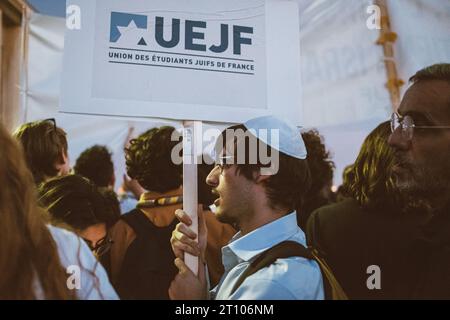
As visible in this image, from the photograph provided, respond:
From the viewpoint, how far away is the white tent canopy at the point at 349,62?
1.82 metres

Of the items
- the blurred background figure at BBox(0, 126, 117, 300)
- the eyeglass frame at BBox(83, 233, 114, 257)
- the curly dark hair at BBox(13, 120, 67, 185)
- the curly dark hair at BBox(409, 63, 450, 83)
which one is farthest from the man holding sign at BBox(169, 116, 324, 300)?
the curly dark hair at BBox(409, 63, 450, 83)

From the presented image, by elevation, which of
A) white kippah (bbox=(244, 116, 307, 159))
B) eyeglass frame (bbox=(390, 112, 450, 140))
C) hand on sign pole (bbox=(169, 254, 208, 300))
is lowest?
hand on sign pole (bbox=(169, 254, 208, 300))

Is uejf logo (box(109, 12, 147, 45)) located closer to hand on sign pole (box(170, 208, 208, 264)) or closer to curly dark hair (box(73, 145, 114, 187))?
curly dark hair (box(73, 145, 114, 187))

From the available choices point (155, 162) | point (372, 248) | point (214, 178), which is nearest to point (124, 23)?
point (155, 162)

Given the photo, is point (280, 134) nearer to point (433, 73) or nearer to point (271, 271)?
point (271, 271)

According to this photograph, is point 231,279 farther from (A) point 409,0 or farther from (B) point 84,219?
(A) point 409,0

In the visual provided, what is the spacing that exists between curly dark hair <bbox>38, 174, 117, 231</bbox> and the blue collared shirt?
0.45 m

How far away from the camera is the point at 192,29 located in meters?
1.64

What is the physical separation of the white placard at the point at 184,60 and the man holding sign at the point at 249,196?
12cm

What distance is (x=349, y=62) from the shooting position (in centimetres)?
186

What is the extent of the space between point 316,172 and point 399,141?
1.06 feet

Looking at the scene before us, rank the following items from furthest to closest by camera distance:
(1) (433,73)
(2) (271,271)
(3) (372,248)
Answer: (1) (433,73)
(3) (372,248)
(2) (271,271)

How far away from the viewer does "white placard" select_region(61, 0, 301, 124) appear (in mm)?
1529

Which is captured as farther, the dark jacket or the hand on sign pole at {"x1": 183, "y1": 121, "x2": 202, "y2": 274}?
the dark jacket
